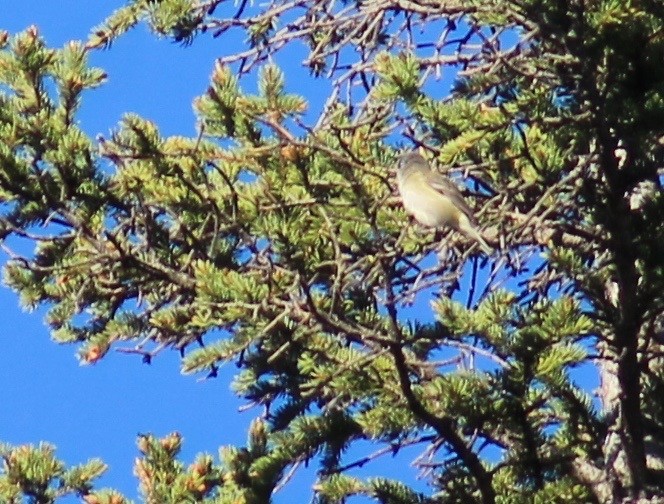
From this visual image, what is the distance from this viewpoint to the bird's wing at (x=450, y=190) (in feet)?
20.0

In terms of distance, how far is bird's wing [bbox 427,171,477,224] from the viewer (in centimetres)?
611

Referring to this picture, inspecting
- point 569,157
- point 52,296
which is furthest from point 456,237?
point 52,296

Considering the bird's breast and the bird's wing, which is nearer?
the bird's breast

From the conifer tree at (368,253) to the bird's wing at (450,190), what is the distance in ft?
0.40

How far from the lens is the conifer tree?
17.0 feet

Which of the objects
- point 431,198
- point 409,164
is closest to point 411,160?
point 409,164

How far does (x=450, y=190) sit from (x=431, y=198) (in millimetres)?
224

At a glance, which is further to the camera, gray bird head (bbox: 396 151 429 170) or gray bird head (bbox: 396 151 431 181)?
gray bird head (bbox: 396 151 429 170)

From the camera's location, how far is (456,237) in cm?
618

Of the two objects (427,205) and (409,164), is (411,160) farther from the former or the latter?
(427,205)

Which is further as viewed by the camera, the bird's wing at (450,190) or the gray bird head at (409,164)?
the bird's wing at (450,190)

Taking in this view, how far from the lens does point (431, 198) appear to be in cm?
636

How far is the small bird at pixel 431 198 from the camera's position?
5.96m

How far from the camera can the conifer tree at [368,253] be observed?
5.19 meters
